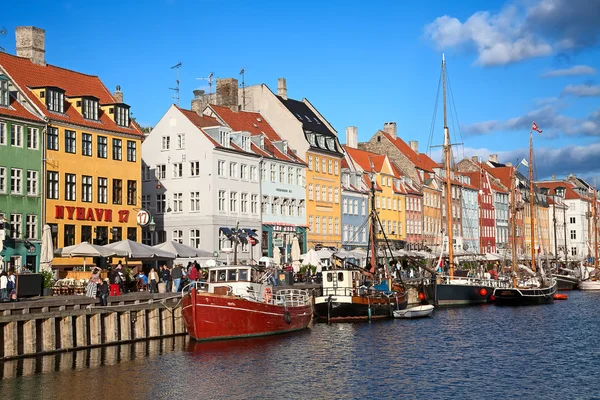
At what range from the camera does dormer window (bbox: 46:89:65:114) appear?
194ft

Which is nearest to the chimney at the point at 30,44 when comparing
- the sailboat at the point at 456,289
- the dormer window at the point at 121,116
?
the dormer window at the point at 121,116

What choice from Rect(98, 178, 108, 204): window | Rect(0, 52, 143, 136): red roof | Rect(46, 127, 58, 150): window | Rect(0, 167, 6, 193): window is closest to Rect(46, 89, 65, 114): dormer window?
Rect(0, 52, 143, 136): red roof

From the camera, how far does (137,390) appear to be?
101 ft

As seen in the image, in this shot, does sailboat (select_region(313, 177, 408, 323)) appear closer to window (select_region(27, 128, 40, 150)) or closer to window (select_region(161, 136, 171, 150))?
window (select_region(27, 128, 40, 150))

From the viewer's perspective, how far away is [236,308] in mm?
43906

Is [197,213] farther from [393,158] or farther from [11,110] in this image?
[393,158]

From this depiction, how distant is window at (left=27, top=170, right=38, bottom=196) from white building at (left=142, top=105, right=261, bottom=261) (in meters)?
17.0

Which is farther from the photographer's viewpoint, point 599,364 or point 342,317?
point 342,317

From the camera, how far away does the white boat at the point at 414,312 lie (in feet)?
192

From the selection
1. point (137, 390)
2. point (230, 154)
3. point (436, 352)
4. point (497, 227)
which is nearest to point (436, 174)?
point (497, 227)

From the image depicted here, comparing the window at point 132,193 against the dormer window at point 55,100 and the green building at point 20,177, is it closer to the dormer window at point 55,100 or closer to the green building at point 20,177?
the dormer window at point 55,100

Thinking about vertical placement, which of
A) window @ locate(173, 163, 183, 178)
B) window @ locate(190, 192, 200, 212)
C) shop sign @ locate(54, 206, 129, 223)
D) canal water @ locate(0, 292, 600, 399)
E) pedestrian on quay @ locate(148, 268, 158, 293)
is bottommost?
canal water @ locate(0, 292, 600, 399)

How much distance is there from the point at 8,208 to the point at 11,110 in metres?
5.94

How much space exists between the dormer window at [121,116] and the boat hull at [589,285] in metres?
59.5
